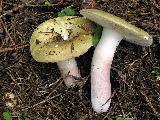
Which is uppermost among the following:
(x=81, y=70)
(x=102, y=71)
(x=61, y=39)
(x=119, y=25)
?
(x=119, y=25)

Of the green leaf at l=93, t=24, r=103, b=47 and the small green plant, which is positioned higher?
the green leaf at l=93, t=24, r=103, b=47

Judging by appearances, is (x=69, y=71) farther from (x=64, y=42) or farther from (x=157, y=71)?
(x=157, y=71)

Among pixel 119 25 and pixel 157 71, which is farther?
pixel 157 71

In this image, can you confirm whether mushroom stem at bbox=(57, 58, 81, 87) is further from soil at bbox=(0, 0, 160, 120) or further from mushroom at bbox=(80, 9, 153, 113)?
mushroom at bbox=(80, 9, 153, 113)

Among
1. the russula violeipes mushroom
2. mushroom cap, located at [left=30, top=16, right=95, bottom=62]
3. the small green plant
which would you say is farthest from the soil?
mushroom cap, located at [left=30, top=16, right=95, bottom=62]

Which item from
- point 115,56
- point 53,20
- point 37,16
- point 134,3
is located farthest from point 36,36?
point 134,3

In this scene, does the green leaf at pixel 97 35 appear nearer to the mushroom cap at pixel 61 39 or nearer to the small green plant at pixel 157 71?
the mushroom cap at pixel 61 39

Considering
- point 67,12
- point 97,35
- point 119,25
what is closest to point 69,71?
point 97,35
